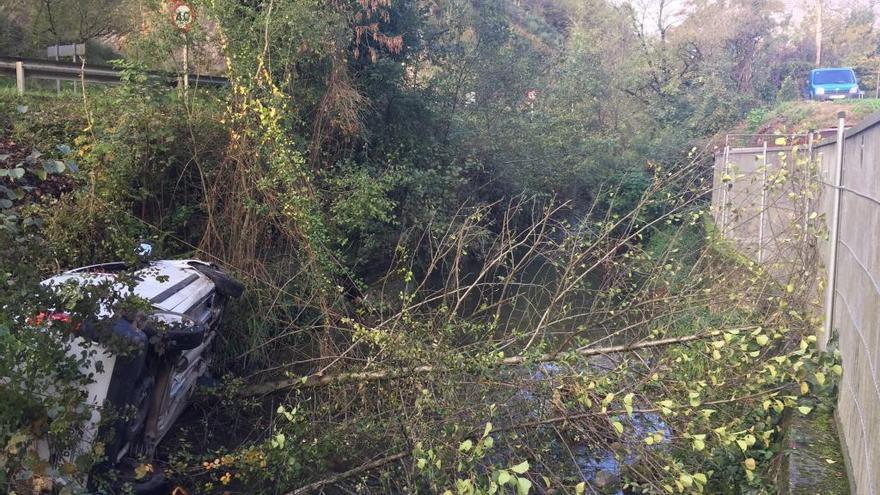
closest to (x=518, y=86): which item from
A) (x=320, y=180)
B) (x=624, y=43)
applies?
(x=320, y=180)

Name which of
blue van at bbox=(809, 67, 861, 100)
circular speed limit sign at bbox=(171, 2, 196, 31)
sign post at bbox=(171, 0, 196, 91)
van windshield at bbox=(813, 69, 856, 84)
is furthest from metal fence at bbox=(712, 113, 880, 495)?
van windshield at bbox=(813, 69, 856, 84)

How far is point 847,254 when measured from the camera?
18.3 ft

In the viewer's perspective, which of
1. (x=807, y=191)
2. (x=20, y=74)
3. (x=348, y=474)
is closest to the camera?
(x=348, y=474)

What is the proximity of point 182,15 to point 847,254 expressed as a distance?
8.53 metres

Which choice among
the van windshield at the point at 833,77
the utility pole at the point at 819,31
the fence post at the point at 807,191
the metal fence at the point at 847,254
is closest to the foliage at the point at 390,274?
the metal fence at the point at 847,254

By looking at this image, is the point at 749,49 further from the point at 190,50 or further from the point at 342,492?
the point at 342,492

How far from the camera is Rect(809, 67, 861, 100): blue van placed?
34969 mm

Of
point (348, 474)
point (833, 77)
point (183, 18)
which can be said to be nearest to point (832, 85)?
point (833, 77)

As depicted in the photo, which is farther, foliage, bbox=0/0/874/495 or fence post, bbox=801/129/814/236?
fence post, bbox=801/129/814/236

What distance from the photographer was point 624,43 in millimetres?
33531

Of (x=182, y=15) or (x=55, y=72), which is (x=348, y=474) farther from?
(x=55, y=72)

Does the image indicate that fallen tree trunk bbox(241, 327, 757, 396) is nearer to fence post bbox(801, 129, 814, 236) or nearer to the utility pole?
fence post bbox(801, 129, 814, 236)

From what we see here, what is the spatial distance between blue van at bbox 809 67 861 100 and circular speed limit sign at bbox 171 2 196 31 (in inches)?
1221

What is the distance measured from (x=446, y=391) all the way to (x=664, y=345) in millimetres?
1723
